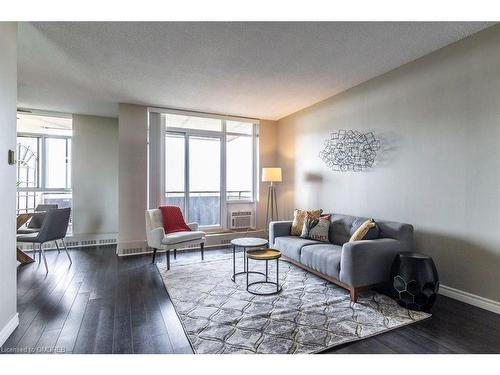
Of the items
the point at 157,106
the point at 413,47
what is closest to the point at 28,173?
the point at 157,106

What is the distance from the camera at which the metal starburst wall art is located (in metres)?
3.61

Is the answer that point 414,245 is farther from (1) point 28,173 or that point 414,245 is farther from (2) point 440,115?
(1) point 28,173

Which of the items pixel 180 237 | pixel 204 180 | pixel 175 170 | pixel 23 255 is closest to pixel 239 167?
pixel 204 180

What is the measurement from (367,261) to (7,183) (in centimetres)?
331

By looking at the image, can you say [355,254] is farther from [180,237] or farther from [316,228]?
[180,237]

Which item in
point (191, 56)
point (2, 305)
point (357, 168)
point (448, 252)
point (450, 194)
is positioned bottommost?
point (2, 305)

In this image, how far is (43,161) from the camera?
17.0ft

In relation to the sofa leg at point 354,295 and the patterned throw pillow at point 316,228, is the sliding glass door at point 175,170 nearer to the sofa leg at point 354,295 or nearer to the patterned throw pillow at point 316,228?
the patterned throw pillow at point 316,228

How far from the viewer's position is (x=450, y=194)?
2748mm

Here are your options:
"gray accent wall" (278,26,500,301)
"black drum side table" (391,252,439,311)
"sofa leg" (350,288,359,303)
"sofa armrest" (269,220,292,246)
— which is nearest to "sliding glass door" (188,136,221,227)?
"sofa armrest" (269,220,292,246)

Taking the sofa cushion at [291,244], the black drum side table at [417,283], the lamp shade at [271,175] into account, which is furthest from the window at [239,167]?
the black drum side table at [417,283]

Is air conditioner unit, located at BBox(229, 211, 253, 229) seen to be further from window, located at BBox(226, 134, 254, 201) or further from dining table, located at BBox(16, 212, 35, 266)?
dining table, located at BBox(16, 212, 35, 266)

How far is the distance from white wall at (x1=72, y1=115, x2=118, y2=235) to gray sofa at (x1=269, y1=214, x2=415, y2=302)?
13.4 ft
